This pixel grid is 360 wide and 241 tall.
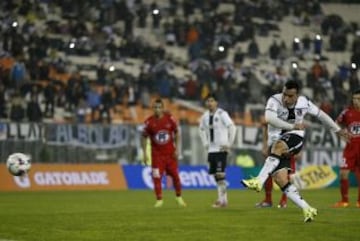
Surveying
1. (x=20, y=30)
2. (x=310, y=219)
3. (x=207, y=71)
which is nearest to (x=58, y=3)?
(x=20, y=30)

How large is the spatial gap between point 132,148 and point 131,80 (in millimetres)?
5255

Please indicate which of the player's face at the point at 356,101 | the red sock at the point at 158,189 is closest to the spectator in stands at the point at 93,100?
the red sock at the point at 158,189

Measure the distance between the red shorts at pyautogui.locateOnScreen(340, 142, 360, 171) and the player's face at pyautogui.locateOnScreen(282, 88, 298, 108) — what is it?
18.2 ft

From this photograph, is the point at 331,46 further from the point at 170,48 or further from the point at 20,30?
the point at 20,30

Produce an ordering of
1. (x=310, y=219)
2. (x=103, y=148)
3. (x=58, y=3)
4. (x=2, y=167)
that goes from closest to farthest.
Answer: (x=310, y=219) < (x=2, y=167) < (x=103, y=148) < (x=58, y=3)

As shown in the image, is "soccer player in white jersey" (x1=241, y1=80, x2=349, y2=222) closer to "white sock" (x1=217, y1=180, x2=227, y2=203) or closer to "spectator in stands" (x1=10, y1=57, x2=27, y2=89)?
"white sock" (x1=217, y1=180, x2=227, y2=203)

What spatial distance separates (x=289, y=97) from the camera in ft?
46.4

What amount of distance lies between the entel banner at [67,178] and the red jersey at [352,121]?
1271cm

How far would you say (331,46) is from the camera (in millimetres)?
42969

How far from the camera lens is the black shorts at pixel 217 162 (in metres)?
19.9

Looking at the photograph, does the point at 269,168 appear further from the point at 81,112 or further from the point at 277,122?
the point at 81,112

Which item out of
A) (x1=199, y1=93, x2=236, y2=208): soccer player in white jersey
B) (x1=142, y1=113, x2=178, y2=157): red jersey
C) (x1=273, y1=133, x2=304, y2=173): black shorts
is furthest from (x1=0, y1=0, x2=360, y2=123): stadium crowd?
(x1=273, y1=133, x2=304, y2=173): black shorts

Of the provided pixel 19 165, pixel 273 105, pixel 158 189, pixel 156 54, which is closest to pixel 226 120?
pixel 158 189

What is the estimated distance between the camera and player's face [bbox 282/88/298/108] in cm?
1406
